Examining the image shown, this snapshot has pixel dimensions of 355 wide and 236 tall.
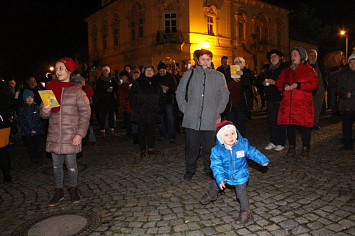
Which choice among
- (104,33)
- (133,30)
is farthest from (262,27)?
(104,33)

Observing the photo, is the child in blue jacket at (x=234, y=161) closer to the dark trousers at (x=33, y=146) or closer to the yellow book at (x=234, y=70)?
the yellow book at (x=234, y=70)

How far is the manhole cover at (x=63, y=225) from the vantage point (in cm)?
343

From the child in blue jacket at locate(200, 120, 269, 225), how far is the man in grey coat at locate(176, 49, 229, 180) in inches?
54.3

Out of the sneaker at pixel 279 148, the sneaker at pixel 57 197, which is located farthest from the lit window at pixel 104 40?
the sneaker at pixel 57 197

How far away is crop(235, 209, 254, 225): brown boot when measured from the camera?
3.44m

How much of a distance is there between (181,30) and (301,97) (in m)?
22.7

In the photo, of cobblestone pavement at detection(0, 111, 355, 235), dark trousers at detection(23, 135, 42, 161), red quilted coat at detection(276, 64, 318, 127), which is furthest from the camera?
dark trousers at detection(23, 135, 42, 161)

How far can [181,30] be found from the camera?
27.3 m

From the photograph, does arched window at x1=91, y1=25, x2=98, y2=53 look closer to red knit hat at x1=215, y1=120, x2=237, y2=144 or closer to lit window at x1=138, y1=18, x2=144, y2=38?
lit window at x1=138, y1=18, x2=144, y2=38

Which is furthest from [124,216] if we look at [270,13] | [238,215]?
[270,13]

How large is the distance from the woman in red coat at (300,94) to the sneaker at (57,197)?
435cm

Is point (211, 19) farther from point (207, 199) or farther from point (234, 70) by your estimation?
point (207, 199)

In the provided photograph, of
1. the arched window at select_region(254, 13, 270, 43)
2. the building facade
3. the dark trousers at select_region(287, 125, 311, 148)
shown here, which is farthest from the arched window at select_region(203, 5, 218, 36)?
the dark trousers at select_region(287, 125, 311, 148)

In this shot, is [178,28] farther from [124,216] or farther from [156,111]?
[124,216]
